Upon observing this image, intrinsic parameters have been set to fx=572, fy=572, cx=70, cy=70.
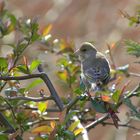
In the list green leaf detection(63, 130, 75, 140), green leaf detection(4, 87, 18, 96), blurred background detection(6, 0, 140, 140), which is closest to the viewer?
green leaf detection(63, 130, 75, 140)

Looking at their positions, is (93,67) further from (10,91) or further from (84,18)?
(84,18)

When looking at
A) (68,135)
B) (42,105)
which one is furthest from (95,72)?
(68,135)

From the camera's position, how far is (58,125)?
2.03 meters

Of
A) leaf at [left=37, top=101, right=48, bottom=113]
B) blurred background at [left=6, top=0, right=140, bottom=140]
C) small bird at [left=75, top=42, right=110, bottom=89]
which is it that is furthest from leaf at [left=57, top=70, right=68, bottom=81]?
blurred background at [left=6, top=0, right=140, bottom=140]

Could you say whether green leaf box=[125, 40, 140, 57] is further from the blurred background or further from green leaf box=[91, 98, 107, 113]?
the blurred background

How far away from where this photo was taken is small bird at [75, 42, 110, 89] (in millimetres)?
3461

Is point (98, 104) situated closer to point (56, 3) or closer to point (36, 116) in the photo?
point (36, 116)

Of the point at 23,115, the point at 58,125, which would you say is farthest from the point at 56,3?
the point at 58,125

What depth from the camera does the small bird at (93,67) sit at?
3461 mm

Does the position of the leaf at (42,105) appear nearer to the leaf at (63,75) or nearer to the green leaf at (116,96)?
the green leaf at (116,96)

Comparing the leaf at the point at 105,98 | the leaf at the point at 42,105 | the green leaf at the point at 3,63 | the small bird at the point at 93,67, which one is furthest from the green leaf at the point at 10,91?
the small bird at the point at 93,67

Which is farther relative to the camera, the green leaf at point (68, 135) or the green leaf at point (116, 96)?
the green leaf at point (116, 96)

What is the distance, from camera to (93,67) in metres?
4.11

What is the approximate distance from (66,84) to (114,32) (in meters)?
4.57
